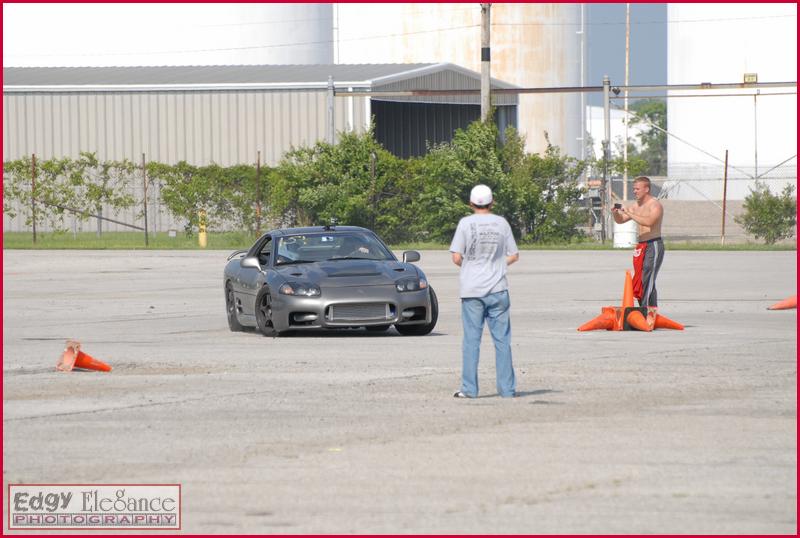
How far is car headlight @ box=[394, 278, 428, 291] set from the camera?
16.2m

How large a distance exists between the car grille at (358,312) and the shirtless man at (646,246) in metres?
3.18

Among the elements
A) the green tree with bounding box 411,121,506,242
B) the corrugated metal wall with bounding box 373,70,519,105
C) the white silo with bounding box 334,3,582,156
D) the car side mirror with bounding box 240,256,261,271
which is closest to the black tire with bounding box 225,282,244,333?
the car side mirror with bounding box 240,256,261,271

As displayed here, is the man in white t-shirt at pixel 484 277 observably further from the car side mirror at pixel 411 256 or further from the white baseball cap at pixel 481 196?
the car side mirror at pixel 411 256

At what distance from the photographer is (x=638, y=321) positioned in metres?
16.5

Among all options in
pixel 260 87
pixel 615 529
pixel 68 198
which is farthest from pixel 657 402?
pixel 260 87

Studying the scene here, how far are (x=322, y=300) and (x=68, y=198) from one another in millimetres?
28032

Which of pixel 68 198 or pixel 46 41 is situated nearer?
pixel 68 198

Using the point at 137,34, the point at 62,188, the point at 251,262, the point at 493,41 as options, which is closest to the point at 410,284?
the point at 251,262

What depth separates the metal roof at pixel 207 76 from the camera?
50000mm

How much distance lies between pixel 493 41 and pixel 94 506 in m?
66.1

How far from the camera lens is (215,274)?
2844 centimetres

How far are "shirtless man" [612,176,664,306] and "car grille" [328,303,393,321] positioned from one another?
3180mm

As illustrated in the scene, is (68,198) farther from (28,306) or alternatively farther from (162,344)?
(162,344)

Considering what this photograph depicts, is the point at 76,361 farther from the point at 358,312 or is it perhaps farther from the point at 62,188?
the point at 62,188
